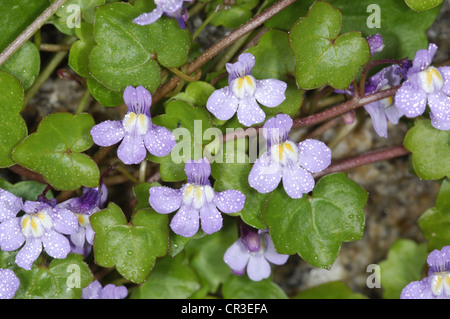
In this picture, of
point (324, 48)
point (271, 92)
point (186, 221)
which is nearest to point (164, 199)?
point (186, 221)

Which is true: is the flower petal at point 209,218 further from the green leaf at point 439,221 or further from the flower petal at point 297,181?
the green leaf at point 439,221

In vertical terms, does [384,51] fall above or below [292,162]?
above

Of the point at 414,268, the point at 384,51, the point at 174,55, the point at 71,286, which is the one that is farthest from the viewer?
the point at 414,268

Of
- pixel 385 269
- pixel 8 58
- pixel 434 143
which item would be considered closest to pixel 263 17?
pixel 434 143

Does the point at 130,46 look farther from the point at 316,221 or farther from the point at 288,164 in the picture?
the point at 316,221

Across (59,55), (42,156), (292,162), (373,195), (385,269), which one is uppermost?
(59,55)

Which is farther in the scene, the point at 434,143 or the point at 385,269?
the point at 385,269

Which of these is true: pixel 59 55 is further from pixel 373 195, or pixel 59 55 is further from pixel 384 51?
pixel 373 195
